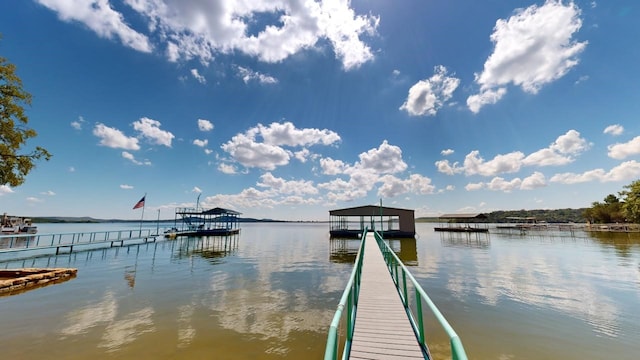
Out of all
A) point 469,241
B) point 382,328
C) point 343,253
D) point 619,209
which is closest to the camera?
point 382,328

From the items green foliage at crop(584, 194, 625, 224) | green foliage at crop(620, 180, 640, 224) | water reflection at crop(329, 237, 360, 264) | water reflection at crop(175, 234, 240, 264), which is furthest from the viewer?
green foliage at crop(584, 194, 625, 224)

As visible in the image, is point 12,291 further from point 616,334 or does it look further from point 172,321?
→ point 616,334

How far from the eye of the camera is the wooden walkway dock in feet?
14.4

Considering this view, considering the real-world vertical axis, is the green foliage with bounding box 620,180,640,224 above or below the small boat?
above

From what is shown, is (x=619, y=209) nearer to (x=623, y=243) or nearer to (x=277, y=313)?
(x=623, y=243)

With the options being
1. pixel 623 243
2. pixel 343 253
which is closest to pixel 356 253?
pixel 343 253

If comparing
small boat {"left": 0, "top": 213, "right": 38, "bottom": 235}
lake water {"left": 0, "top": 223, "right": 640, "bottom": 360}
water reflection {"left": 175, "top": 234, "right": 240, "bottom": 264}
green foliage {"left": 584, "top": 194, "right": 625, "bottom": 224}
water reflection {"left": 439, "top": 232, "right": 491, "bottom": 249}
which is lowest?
lake water {"left": 0, "top": 223, "right": 640, "bottom": 360}

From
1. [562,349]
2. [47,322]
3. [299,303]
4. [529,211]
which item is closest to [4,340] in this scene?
[47,322]

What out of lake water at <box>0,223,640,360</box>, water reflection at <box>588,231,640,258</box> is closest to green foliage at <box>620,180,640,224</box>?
water reflection at <box>588,231,640,258</box>

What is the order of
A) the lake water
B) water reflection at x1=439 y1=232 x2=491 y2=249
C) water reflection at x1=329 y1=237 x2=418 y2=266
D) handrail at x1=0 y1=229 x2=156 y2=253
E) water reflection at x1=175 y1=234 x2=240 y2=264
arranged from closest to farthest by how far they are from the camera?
the lake water < water reflection at x1=329 y1=237 x2=418 y2=266 < handrail at x1=0 y1=229 x2=156 y2=253 < water reflection at x1=175 y1=234 x2=240 y2=264 < water reflection at x1=439 y1=232 x2=491 y2=249

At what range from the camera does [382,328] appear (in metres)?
5.29

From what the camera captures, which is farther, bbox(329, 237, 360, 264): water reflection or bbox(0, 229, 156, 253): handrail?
bbox(0, 229, 156, 253): handrail

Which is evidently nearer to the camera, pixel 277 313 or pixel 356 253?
pixel 277 313

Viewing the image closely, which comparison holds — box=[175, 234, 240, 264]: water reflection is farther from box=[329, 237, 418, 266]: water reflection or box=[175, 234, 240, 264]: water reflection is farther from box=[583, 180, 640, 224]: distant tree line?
box=[583, 180, 640, 224]: distant tree line
